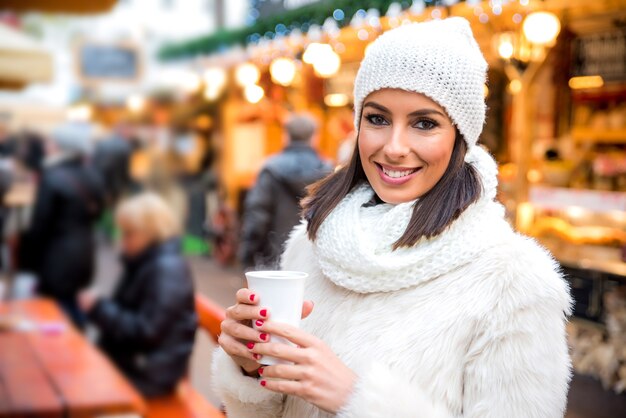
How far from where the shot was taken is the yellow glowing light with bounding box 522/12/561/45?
17.6 feet

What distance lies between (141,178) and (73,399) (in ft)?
17.7

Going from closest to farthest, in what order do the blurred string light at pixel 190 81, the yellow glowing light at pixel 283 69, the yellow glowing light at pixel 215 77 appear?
the yellow glowing light at pixel 283 69, the yellow glowing light at pixel 215 77, the blurred string light at pixel 190 81

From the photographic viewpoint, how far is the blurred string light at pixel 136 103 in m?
12.6

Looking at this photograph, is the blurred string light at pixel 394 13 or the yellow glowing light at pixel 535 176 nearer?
the blurred string light at pixel 394 13

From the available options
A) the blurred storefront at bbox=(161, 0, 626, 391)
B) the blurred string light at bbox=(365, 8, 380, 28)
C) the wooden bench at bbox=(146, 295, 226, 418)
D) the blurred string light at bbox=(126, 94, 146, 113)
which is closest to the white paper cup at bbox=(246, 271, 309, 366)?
the wooden bench at bbox=(146, 295, 226, 418)

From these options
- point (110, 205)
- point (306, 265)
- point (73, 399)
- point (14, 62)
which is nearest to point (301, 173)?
point (110, 205)

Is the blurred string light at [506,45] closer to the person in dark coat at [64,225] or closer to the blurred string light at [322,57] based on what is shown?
the blurred string light at [322,57]

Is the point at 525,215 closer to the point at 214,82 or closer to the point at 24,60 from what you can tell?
the point at 24,60

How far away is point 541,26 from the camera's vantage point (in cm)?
539

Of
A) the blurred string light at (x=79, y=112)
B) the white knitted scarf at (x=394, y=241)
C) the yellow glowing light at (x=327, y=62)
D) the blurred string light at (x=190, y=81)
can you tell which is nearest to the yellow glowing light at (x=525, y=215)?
the yellow glowing light at (x=327, y=62)

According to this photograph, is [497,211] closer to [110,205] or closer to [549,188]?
[110,205]

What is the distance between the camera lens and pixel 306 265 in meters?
1.65

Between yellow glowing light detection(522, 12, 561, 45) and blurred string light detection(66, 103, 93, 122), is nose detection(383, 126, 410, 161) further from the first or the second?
blurred string light detection(66, 103, 93, 122)

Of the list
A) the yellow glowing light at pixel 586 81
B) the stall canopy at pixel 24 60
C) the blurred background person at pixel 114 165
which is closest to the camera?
the stall canopy at pixel 24 60
